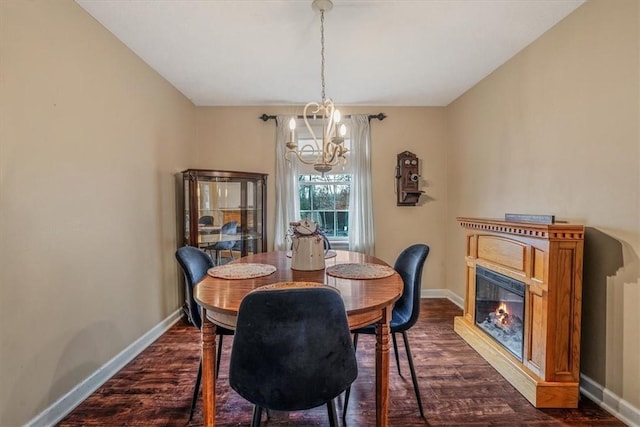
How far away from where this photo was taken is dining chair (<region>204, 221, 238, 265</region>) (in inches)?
133

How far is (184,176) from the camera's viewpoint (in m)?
3.22

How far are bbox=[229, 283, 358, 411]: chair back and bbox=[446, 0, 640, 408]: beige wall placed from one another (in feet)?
5.66

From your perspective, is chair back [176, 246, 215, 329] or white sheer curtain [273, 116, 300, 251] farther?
white sheer curtain [273, 116, 300, 251]

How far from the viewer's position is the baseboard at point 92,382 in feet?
5.68

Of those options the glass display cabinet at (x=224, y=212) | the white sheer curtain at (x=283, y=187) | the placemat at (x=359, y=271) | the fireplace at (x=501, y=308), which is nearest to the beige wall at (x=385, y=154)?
the white sheer curtain at (x=283, y=187)

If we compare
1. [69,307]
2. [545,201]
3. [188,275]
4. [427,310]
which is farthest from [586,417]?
[69,307]

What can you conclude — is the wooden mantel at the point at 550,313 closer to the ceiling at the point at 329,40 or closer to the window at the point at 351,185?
the ceiling at the point at 329,40

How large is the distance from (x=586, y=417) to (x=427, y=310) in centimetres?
176

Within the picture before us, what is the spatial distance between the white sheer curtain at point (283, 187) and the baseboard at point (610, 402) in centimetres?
287

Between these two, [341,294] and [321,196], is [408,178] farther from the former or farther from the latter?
[341,294]

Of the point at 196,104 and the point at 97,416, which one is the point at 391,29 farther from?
the point at 97,416

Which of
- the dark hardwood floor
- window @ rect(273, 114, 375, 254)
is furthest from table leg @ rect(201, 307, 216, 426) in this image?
window @ rect(273, 114, 375, 254)

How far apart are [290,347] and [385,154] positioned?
3.17 m

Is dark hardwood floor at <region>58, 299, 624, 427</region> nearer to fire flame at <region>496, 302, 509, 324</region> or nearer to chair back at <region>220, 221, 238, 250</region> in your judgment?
fire flame at <region>496, 302, 509, 324</region>
